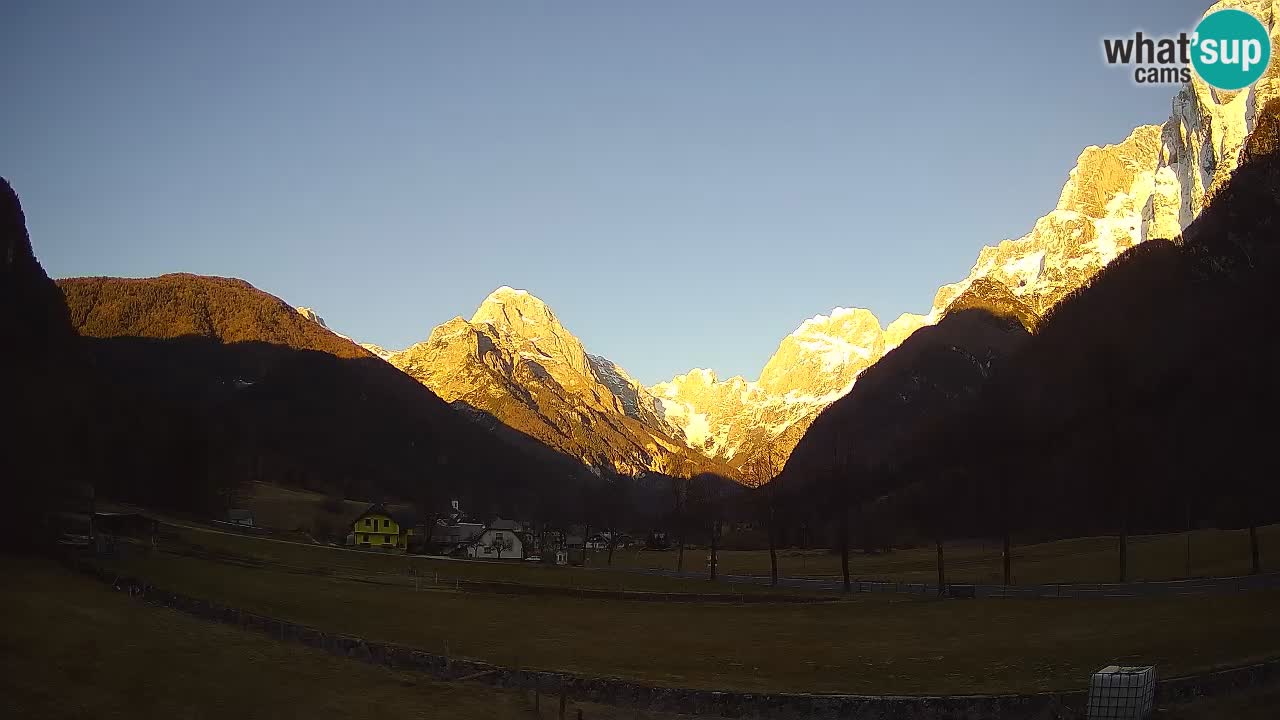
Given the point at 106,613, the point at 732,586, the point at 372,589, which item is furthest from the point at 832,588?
the point at 106,613

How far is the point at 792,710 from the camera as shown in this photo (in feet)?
122

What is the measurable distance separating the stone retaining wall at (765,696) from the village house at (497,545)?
110344 mm

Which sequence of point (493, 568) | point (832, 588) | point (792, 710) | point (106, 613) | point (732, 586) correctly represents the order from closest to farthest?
point (792, 710), point (106, 613), point (832, 588), point (732, 586), point (493, 568)

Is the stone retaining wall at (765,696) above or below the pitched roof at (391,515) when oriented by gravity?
below

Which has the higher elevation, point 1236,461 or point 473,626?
point 1236,461

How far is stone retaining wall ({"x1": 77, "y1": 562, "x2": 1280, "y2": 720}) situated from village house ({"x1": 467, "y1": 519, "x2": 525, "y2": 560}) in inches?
4344

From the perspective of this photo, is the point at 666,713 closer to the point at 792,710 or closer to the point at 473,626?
the point at 792,710

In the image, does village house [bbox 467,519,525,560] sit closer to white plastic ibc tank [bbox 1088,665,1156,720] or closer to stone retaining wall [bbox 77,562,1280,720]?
stone retaining wall [bbox 77,562,1280,720]

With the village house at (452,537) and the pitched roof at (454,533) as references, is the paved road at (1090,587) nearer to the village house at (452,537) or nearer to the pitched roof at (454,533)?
the village house at (452,537)

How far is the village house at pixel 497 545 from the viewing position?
15775cm

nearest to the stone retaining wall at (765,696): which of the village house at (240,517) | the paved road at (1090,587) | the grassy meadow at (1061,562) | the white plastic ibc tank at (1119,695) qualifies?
the white plastic ibc tank at (1119,695)

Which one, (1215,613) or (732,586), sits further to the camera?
(732,586)

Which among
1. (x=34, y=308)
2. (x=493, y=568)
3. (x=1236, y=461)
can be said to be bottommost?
(x=493, y=568)

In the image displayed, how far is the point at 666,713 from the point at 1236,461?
9906 cm
